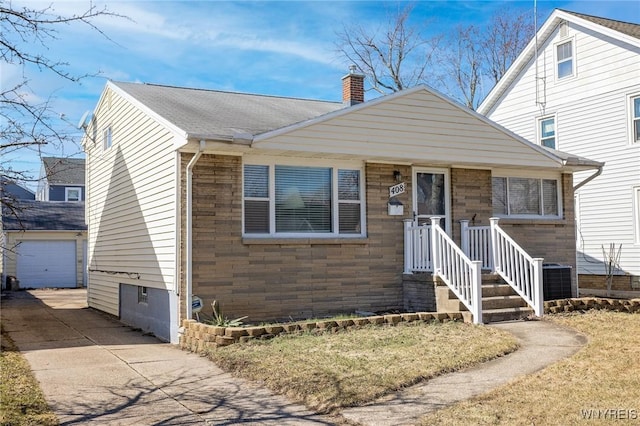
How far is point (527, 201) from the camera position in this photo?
14086mm

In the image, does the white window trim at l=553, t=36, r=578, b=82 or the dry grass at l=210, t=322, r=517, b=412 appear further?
the white window trim at l=553, t=36, r=578, b=82

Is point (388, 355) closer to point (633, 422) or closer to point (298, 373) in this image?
point (298, 373)

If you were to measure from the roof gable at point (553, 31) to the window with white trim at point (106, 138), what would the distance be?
1385 cm

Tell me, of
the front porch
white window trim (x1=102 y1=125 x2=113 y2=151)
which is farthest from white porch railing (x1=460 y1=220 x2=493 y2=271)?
white window trim (x1=102 y1=125 x2=113 y2=151)

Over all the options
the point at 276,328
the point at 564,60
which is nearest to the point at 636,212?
the point at 564,60

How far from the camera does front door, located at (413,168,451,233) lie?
12.7 meters

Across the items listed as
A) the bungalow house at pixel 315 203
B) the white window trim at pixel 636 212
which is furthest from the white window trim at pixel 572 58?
the bungalow house at pixel 315 203

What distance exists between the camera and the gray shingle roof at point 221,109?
34.3 ft

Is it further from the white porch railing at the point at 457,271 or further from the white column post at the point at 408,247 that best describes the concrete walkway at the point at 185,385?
the white column post at the point at 408,247

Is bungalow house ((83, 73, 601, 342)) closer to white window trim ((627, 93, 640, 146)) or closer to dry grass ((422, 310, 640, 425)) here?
dry grass ((422, 310, 640, 425))

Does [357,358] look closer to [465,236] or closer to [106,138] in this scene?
[465,236]

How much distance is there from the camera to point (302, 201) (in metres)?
11.5

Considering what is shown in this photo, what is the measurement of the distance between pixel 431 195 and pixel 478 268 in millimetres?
2865

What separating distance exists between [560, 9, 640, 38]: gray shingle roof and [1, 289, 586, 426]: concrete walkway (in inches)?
476
